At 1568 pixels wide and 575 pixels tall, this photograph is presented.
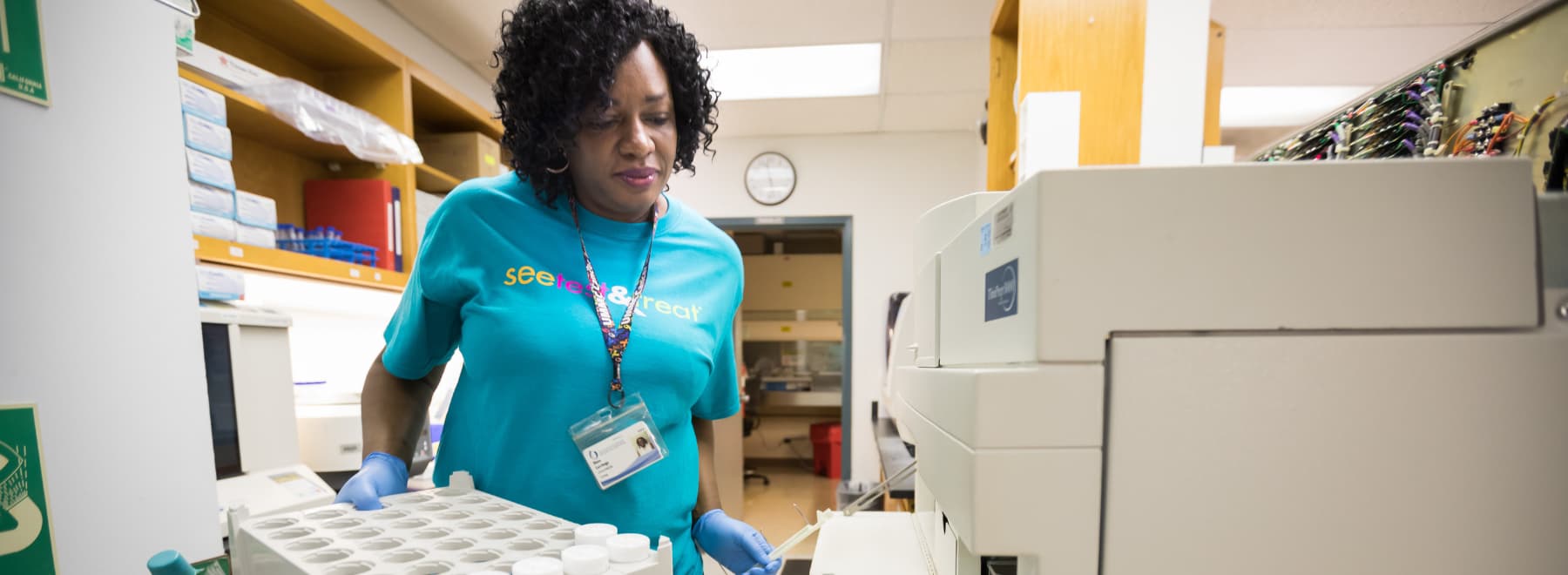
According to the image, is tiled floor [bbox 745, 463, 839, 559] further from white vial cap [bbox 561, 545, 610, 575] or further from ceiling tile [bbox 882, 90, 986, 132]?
white vial cap [bbox 561, 545, 610, 575]

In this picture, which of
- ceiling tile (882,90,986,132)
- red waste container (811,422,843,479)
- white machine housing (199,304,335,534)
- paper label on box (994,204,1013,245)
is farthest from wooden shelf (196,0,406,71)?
red waste container (811,422,843,479)

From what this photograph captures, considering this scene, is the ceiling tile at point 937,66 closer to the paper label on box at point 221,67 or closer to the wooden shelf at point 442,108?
the wooden shelf at point 442,108

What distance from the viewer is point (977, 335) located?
2.01ft

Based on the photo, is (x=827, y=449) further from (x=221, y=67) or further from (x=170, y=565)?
(x=170, y=565)

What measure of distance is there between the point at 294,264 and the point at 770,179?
8.94 ft

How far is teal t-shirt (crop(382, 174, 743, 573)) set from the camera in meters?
0.81

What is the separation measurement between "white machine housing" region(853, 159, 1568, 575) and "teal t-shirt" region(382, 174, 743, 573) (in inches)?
20.9

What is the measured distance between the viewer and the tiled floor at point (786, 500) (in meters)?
3.55

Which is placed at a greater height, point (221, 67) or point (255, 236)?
point (221, 67)

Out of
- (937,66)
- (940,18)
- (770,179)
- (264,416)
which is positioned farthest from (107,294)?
(770,179)

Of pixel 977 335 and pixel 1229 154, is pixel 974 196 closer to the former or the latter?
pixel 977 335

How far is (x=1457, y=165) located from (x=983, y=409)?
0.38 m

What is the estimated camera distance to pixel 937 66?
2.89 m

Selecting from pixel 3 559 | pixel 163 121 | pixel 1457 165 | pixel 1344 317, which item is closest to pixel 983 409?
pixel 1344 317
